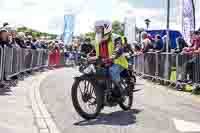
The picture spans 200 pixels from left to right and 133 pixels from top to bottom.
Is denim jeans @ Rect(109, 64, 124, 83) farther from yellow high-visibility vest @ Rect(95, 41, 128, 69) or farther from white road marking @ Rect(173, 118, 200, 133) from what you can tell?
white road marking @ Rect(173, 118, 200, 133)

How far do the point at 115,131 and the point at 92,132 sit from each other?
0.40 meters

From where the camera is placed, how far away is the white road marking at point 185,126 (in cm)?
952

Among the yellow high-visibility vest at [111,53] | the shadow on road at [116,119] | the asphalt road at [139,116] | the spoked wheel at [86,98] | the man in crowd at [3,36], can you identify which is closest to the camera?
the asphalt road at [139,116]

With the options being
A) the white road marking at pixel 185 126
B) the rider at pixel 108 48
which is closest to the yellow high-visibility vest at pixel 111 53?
the rider at pixel 108 48

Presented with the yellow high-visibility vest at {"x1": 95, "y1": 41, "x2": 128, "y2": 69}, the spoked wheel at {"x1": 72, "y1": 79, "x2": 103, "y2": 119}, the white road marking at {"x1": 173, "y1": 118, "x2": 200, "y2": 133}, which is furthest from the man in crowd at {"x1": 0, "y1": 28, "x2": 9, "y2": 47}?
the white road marking at {"x1": 173, "y1": 118, "x2": 200, "y2": 133}

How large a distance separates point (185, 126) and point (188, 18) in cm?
1282

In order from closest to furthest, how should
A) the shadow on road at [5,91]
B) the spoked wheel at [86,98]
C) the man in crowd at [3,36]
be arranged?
the spoked wheel at [86,98] < the shadow on road at [5,91] < the man in crowd at [3,36]

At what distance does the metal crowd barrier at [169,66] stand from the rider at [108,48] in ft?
18.0

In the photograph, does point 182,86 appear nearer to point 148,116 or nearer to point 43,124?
point 148,116

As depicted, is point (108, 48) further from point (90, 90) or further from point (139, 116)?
point (139, 116)

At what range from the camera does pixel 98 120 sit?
1032cm

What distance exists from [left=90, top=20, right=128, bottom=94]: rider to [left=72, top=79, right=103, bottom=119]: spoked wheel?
768 millimetres

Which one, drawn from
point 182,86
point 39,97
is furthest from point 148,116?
point 182,86

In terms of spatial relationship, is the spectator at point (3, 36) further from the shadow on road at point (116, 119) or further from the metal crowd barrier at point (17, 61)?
the shadow on road at point (116, 119)
